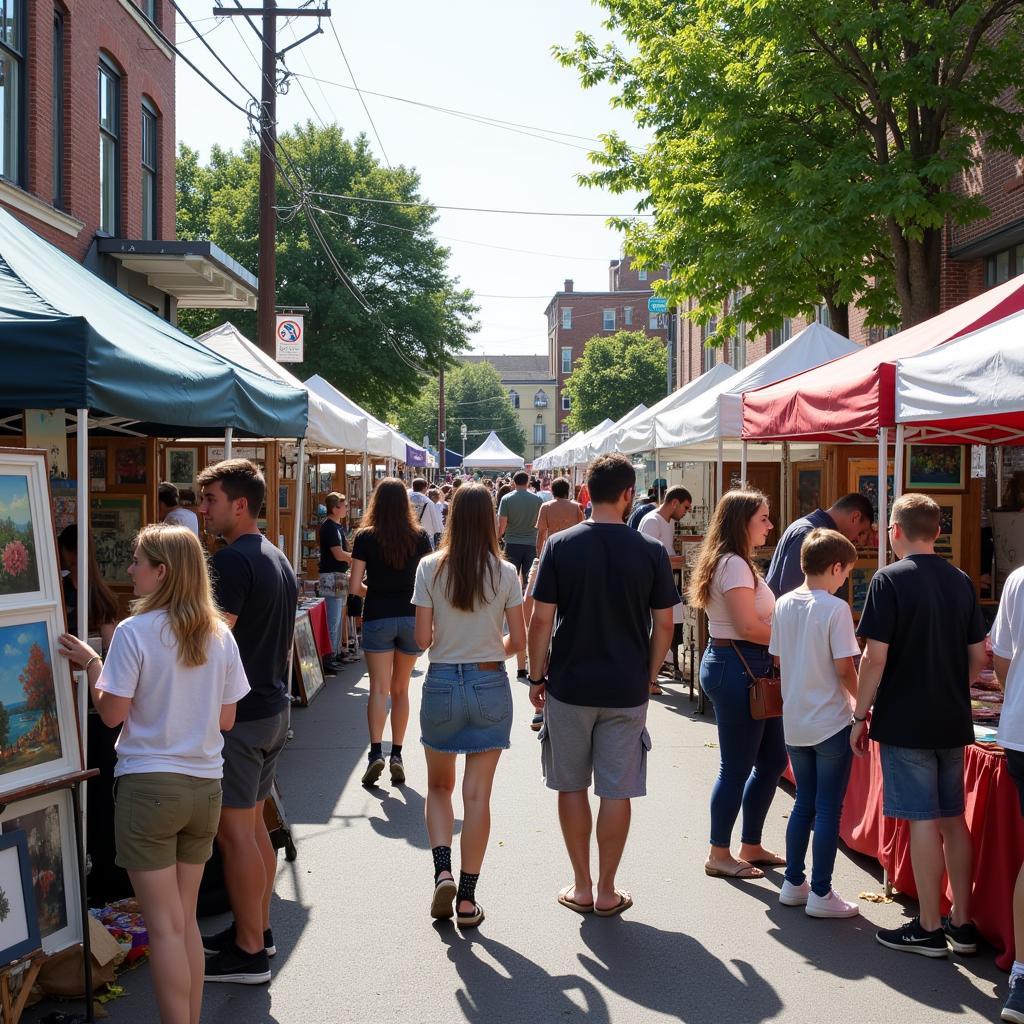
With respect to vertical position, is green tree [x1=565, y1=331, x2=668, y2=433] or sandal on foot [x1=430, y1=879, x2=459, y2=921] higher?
green tree [x1=565, y1=331, x2=668, y2=433]

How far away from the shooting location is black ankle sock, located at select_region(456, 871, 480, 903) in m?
5.11

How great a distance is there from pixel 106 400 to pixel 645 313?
91.0m

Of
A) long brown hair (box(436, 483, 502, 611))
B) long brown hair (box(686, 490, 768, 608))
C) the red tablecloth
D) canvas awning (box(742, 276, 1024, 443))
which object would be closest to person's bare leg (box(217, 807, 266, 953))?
long brown hair (box(436, 483, 502, 611))

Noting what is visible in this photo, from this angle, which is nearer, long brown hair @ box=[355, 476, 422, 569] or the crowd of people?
the crowd of people

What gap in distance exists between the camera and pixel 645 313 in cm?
9362

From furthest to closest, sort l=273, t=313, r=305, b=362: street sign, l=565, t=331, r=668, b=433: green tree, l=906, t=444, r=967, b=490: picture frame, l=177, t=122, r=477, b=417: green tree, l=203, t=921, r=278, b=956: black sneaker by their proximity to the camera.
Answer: l=565, t=331, r=668, b=433: green tree, l=177, t=122, r=477, b=417: green tree, l=273, t=313, r=305, b=362: street sign, l=906, t=444, r=967, b=490: picture frame, l=203, t=921, r=278, b=956: black sneaker

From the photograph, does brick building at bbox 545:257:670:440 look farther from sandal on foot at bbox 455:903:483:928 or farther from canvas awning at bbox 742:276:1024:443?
sandal on foot at bbox 455:903:483:928

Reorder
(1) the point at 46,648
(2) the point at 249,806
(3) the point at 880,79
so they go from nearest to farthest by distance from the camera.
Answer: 1. (1) the point at 46,648
2. (2) the point at 249,806
3. (3) the point at 880,79

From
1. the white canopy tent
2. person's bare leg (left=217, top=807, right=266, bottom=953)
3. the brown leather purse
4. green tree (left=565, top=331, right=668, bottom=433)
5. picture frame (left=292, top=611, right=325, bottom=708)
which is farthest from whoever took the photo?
green tree (left=565, top=331, right=668, bottom=433)

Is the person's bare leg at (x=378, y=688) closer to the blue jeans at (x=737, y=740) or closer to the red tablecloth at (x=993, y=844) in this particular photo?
the blue jeans at (x=737, y=740)

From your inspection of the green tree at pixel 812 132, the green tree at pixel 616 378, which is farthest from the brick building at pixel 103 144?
the green tree at pixel 616 378

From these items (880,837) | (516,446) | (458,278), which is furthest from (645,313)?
(880,837)

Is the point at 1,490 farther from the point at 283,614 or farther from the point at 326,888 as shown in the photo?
the point at 326,888

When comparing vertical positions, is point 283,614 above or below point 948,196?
below
